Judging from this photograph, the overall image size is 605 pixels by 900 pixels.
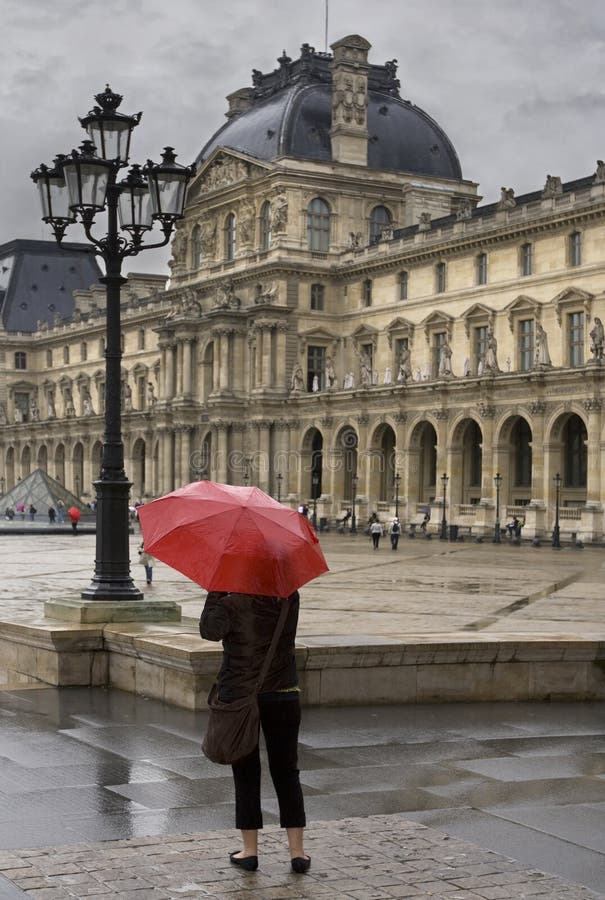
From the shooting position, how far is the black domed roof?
84125mm

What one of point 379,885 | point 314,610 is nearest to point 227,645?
point 379,885

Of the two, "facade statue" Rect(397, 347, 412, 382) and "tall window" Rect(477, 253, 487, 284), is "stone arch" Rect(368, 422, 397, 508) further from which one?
"tall window" Rect(477, 253, 487, 284)

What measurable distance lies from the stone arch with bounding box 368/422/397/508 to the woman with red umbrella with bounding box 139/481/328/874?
6428cm

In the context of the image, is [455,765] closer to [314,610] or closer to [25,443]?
[314,610]

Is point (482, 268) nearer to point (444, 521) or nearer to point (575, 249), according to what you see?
point (575, 249)

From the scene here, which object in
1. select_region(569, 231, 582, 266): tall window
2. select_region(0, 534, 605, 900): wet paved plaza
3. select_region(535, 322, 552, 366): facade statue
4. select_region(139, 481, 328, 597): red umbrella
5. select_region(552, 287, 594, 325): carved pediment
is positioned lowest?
select_region(0, 534, 605, 900): wet paved plaza

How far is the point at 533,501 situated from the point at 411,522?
385 inches

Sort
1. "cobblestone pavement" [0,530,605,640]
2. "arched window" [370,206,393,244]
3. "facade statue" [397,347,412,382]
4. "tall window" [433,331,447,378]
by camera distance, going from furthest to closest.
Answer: "arched window" [370,206,393,244], "tall window" [433,331,447,378], "facade statue" [397,347,412,382], "cobblestone pavement" [0,530,605,640]

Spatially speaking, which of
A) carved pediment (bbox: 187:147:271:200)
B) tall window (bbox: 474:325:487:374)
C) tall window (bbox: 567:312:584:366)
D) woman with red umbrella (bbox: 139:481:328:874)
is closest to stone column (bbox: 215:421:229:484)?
carved pediment (bbox: 187:147:271:200)

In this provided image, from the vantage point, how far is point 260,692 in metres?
8.25

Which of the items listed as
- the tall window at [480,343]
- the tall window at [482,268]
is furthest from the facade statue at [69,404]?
the tall window at [482,268]

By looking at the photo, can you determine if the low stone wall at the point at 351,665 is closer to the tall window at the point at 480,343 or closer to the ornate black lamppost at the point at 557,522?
the ornate black lamppost at the point at 557,522

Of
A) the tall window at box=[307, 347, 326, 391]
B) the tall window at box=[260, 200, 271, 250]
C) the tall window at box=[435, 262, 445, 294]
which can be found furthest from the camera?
the tall window at box=[260, 200, 271, 250]

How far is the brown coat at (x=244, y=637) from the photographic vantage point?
8109 mm
